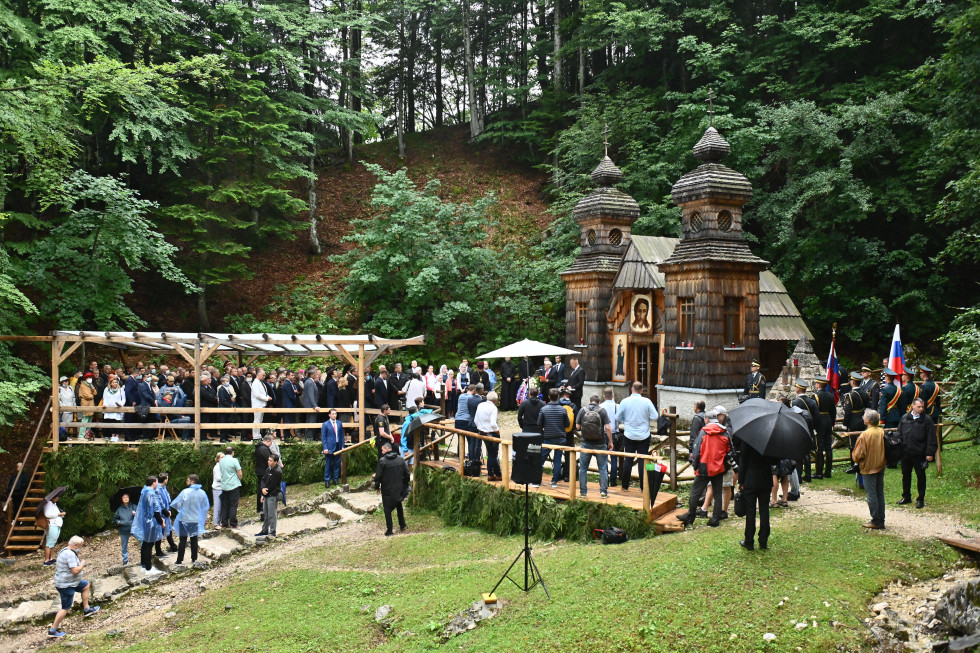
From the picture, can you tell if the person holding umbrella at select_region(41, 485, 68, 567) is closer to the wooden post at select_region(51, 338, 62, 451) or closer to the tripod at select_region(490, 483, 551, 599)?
the wooden post at select_region(51, 338, 62, 451)

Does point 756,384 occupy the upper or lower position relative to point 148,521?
upper

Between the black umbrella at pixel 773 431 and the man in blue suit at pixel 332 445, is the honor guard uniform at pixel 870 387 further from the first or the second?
the man in blue suit at pixel 332 445

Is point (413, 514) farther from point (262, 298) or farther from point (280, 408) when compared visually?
point (262, 298)

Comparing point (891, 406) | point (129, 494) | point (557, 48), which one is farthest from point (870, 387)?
point (557, 48)

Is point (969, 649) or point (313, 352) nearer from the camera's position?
point (969, 649)

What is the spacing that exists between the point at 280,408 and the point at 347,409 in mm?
1672

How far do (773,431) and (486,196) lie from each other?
888 inches

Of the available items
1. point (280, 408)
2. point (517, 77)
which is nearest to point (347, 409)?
point (280, 408)

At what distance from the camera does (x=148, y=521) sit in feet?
41.9

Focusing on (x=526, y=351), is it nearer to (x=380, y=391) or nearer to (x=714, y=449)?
(x=380, y=391)

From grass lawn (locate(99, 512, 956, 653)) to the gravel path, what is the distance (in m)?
0.55

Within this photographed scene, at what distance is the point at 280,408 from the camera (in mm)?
17062

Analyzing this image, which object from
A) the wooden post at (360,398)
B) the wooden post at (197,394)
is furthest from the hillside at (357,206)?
the wooden post at (360,398)

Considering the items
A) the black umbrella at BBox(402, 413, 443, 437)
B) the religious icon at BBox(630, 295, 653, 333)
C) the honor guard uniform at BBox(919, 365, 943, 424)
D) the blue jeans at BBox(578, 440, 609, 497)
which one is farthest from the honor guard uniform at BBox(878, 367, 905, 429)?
the black umbrella at BBox(402, 413, 443, 437)
